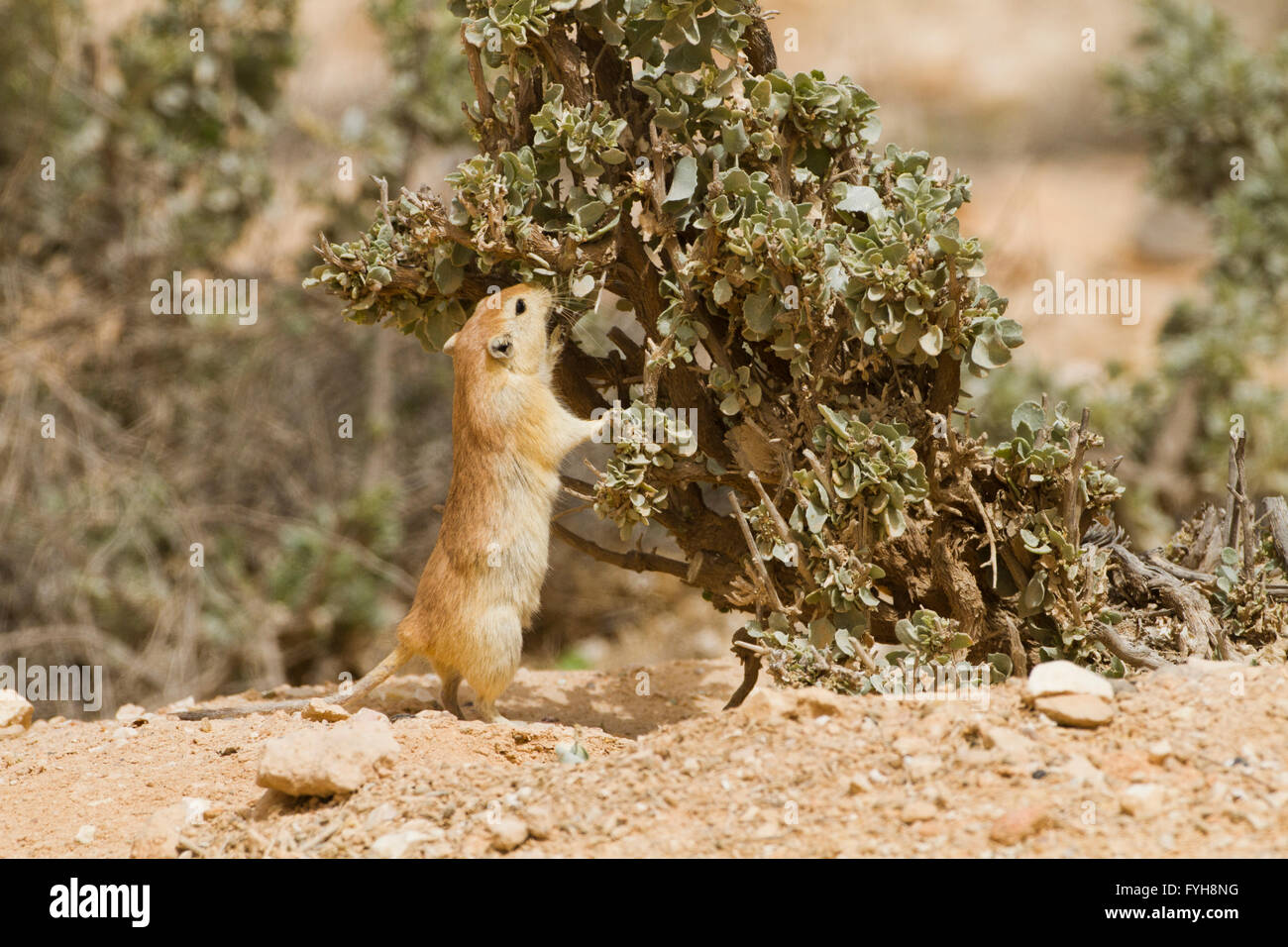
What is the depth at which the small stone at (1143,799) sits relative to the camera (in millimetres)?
3328

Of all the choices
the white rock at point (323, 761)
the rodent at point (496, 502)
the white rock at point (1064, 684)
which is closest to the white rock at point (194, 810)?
the white rock at point (323, 761)

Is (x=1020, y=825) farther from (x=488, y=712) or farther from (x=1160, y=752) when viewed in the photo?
(x=488, y=712)

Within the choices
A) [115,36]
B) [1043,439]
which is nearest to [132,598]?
[115,36]

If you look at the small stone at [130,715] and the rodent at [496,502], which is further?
the small stone at [130,715]

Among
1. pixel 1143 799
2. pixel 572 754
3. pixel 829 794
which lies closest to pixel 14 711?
pixel 572 754

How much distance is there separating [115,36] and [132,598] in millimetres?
4940

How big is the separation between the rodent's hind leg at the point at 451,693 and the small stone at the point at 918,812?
2.66 meters

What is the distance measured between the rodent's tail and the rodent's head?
1.32m

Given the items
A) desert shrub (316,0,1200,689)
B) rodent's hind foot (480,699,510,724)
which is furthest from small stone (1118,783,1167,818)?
rodent's hind foot (480,699,510,724)

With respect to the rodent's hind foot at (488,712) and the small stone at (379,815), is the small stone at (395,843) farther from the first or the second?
the rodent's hind foot at (488,712)

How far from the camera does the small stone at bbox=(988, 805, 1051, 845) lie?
3.27m

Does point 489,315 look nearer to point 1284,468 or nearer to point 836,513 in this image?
point 836,513

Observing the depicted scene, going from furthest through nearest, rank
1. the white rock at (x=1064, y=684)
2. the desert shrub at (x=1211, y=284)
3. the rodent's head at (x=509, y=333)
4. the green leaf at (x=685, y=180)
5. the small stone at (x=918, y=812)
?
the desert shrub at (x=1211, y=284), the rodent's head at (x=509, y=333), the green leaf at (x=685, y=180), the white rock at (x=1064, y=684), the small stone at (x=918, y=812)

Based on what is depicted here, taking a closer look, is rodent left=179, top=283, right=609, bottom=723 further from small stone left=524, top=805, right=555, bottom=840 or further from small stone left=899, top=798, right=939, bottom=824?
small stone left=899, top=798, right=939, bottom=824
